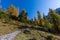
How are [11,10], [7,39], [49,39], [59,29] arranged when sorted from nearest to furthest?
[7,39]
[49,39]
[59,29]
[11,10]

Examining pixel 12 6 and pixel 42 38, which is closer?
pixel 42 38

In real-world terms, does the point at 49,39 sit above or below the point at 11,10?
below

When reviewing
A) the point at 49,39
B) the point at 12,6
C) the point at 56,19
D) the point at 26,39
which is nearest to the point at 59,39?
the point at 49,39

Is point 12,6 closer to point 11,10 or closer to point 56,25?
point 11,10

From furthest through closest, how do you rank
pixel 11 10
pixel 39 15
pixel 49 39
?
pixel 39 15 → pixel 11 10 → pixel 49 39

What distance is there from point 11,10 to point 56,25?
33.1 meters

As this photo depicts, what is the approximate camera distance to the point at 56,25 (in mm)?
35031

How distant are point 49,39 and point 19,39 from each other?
4.46m

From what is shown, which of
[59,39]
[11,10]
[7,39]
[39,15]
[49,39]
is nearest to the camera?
[7,39]

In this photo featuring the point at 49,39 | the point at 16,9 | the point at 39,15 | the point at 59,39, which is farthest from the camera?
the point at 39,15

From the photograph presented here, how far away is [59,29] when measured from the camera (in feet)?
112

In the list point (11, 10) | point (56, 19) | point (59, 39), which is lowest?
point (59, 39)

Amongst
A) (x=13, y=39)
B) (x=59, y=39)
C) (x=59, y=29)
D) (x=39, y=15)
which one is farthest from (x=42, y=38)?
(x=39, y=15)

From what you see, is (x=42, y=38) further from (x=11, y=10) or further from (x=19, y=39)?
(x=11, y=10)
